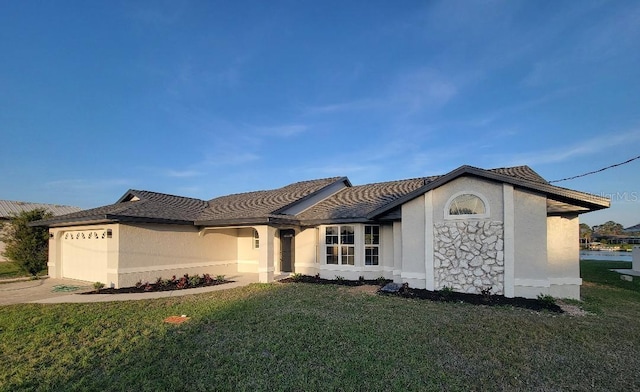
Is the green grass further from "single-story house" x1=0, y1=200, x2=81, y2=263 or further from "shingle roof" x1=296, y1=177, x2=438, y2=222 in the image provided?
"single-story house" x1=0, y1=200, x2=81, y2=263

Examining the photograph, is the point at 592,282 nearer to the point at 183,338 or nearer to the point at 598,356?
the point at 598,356

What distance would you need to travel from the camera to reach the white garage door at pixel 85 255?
12961 millimetres

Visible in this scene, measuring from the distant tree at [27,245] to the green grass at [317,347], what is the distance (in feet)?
26.7

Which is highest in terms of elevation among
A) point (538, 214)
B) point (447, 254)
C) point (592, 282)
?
point (538, 214)

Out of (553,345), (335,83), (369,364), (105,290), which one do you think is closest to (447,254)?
(553,345)

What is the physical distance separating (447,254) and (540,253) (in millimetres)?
2550

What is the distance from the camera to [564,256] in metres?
10.1

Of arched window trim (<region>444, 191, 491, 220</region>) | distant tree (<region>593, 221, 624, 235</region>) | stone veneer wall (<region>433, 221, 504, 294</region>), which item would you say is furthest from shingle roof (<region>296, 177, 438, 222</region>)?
distant tree (<region>593, 221, 624, 235</region>)

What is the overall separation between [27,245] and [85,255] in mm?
4125

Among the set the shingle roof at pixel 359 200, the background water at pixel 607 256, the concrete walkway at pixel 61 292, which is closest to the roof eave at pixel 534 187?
the shingle roof at pixel 359 200

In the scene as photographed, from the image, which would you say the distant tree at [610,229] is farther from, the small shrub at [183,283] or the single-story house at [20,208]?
Result: the single-story house at [20,208]

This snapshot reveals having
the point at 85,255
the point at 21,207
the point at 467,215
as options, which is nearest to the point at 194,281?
the point at 85,255

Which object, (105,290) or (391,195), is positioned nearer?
(105,290)

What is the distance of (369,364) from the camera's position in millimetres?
5051
